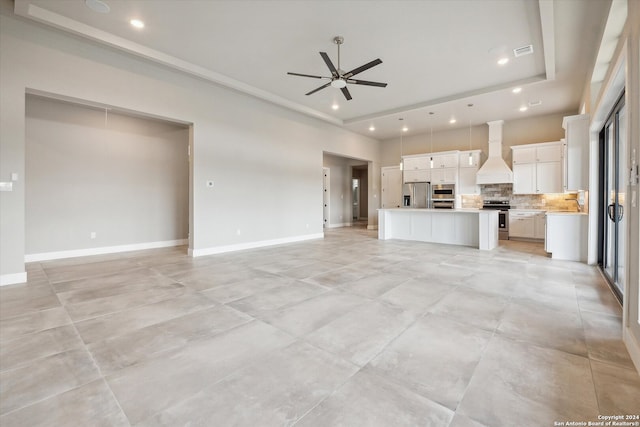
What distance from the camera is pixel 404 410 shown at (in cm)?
152

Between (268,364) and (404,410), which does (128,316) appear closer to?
(268,364)

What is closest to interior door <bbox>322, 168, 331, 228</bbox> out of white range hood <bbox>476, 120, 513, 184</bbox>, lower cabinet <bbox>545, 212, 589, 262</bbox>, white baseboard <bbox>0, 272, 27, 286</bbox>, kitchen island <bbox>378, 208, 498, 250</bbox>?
kitchen island <bbox>378, 208, 498, 250</bbox>

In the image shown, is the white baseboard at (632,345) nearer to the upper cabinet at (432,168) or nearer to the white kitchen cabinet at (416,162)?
the upper cabinet at (432,168)

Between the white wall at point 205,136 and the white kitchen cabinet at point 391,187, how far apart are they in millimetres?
1770

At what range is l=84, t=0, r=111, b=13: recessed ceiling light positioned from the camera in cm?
355

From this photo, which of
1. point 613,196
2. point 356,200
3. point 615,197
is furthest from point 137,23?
point 356,200

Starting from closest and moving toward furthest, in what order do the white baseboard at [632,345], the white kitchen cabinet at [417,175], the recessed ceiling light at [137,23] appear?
the white baseboard at [632,345] → the recessed ceiling light at [137,23] → the white kitchen cabinet at [417,175]

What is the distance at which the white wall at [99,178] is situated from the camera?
5.40 meters

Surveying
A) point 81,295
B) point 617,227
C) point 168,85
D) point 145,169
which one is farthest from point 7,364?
point 617,227

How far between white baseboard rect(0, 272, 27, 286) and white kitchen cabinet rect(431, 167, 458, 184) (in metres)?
9.83

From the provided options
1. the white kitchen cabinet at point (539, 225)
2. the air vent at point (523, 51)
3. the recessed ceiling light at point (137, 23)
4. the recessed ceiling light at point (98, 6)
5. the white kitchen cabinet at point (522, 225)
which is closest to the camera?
the recessed ceiling light at point (98, 6)

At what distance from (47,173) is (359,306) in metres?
6.39

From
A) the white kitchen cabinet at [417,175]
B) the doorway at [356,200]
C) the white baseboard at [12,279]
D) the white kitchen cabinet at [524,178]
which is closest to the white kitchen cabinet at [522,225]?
the white kitchen cabinet at [524,178]

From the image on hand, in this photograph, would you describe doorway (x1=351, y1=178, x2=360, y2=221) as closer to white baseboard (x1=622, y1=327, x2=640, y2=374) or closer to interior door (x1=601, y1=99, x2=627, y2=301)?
interior door (x1=601, y1=99, x2=627, y2=301)
